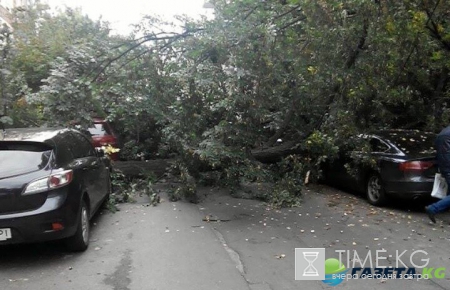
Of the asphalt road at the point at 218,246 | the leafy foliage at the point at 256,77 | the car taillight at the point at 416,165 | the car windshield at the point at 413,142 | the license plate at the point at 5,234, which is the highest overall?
the leafy foliage at the point at 256,77

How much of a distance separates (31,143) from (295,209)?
4.63 metres

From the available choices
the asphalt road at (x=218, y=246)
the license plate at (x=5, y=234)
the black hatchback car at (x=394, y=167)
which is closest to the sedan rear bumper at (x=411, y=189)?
the black hatchback car at (x=394, y=167)

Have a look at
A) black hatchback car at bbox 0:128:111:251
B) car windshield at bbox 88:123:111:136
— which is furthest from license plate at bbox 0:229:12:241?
car windshield at bbox 88:123:111:136

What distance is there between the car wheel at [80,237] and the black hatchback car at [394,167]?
197 inches

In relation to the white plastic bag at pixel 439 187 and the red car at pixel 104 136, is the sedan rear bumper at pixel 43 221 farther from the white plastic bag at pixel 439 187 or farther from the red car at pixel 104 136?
the red car at pixel 104 136

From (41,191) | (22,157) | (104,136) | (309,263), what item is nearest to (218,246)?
(309,263)

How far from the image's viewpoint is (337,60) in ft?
26.7

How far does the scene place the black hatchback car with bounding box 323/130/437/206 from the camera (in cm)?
752

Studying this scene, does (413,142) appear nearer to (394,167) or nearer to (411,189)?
(394,167)

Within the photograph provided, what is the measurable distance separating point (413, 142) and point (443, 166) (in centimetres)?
130

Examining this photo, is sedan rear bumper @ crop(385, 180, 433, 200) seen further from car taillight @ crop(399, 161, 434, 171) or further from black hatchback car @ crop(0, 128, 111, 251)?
black hatchback car @ crop(0, 128, 111, 251)

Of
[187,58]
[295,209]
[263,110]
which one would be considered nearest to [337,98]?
[263,110]

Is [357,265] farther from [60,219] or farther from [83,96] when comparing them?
[83,96]

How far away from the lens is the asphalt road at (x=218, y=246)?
468cm
